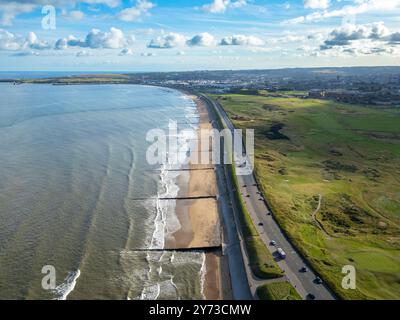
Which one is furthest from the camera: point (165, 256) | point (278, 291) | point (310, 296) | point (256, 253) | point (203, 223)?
point (203, 223)

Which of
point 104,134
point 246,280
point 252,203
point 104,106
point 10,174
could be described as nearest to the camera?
point 246,280

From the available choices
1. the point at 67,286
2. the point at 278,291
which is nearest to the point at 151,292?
the point at 67,286

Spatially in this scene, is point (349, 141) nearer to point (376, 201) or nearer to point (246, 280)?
point (376, 201)

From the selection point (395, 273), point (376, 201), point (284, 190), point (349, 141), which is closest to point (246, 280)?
point (395, 273)

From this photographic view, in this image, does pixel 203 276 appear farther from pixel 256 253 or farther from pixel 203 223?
pixel 203 223

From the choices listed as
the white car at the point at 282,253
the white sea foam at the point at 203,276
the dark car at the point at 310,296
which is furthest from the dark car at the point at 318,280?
the white sea foam at the point at 203,276

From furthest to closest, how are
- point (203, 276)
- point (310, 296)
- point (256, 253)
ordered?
point (256, 253) → point (203, 276) → point (310, 296)

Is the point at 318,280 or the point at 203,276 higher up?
the point at 318,280
